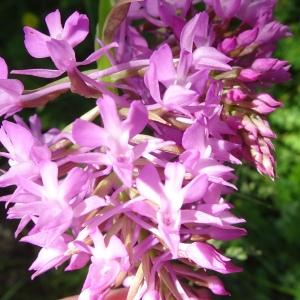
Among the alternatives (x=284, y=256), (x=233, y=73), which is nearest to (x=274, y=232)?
(x=284, y=256)

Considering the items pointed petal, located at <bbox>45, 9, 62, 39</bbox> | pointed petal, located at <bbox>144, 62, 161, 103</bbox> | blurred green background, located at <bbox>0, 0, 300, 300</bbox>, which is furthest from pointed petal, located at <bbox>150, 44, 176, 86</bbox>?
blurred green background, located at <bbox>0, 0, 300, 300</bbox>

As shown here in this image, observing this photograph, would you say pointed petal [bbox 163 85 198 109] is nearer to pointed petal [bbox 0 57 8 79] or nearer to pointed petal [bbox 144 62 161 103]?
pointed petal [bbox 144 62 161 103]

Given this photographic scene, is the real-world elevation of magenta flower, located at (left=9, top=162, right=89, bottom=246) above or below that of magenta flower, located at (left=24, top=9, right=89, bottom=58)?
below

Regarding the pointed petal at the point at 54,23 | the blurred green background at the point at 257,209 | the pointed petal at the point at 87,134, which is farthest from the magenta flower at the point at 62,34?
the blurred green background at the point at 257,209

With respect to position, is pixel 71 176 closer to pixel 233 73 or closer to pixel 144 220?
pixel 144 220

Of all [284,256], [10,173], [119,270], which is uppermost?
[10,173]

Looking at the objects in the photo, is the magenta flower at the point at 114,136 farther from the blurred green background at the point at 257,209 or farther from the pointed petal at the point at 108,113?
the blurred green background at the point at 257,209

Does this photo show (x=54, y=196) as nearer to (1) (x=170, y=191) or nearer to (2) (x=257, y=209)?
(1) (x=170, y=191)

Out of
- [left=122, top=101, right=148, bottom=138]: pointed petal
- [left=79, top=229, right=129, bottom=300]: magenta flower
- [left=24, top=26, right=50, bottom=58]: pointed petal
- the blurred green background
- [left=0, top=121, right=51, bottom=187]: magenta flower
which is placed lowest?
the blurred green background

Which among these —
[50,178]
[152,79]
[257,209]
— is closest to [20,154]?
[50,178]
